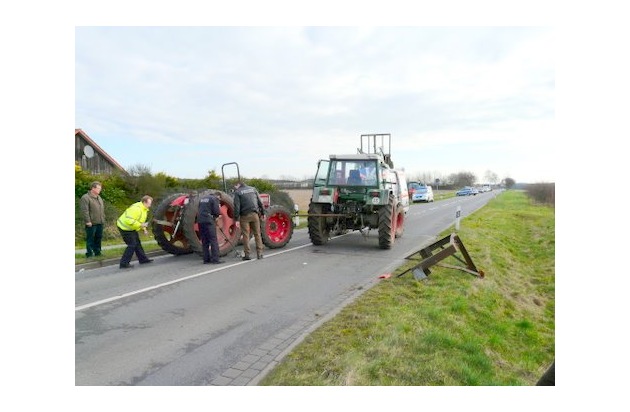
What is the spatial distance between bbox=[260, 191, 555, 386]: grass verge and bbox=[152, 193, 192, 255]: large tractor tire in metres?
4.97

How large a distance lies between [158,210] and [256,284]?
367 cm

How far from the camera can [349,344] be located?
4426 millimetres

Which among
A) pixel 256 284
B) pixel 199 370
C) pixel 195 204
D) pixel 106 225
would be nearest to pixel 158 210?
pixel 195 204

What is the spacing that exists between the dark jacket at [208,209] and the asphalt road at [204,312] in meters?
0.96

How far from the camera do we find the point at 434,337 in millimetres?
4605

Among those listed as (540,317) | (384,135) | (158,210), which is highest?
(384,135)

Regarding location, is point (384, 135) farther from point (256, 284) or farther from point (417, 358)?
point (417, 358)

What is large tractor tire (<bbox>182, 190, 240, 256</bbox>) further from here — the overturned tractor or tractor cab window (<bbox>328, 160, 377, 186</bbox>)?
tractor cab window (<bbox>328, 160, 377, 186</bbox>)

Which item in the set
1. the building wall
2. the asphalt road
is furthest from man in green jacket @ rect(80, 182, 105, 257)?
the building wall

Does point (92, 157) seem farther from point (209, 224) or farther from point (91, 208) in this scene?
point (209, 224)

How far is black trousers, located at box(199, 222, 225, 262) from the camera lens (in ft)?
28.4

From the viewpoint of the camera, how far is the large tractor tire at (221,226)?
8.85 meters

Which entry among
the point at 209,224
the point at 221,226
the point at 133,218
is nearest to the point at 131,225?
the point at 133,218

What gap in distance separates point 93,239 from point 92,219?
0.48m
